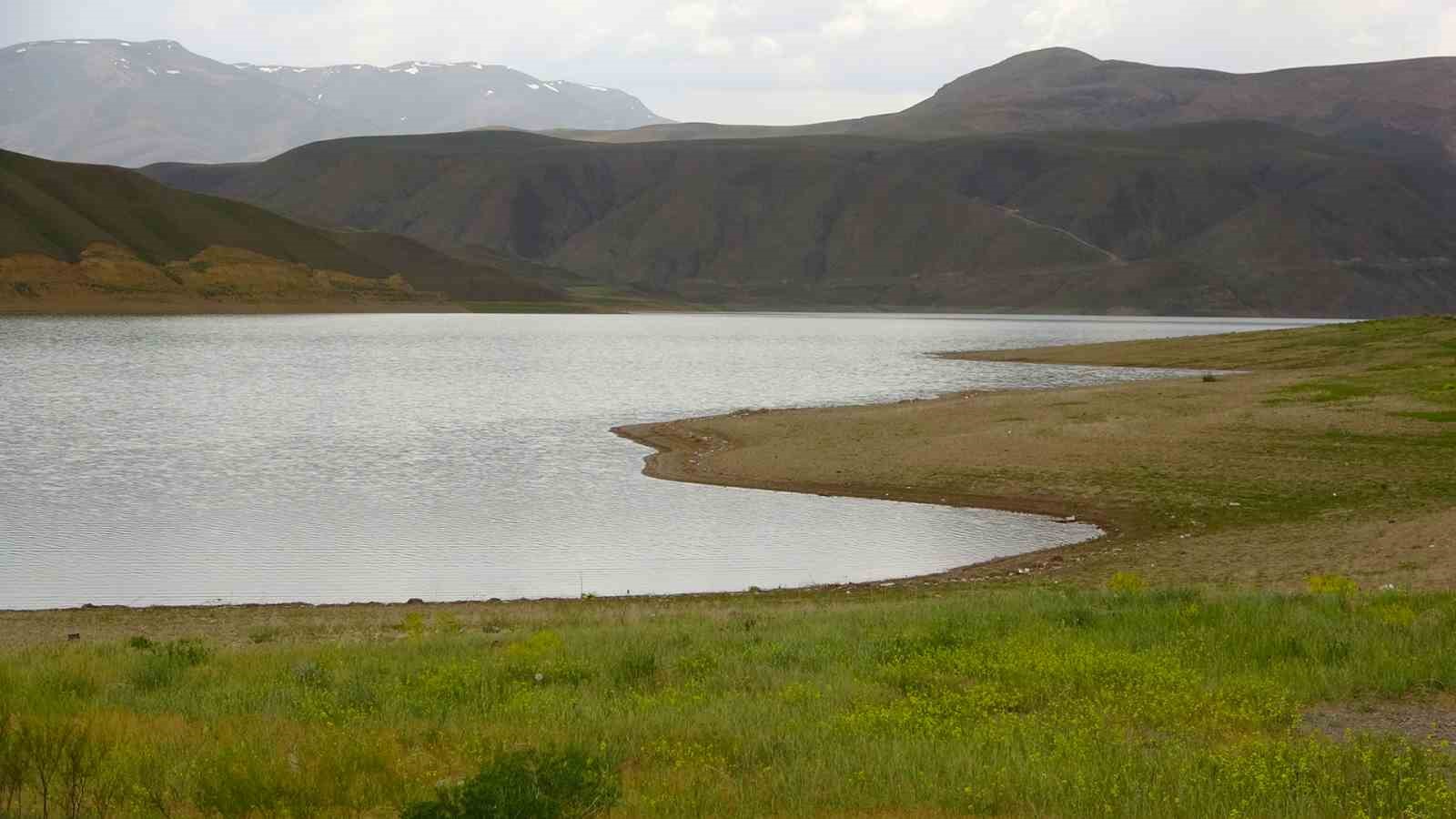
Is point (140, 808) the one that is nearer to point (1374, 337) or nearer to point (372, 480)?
point (372, 480)

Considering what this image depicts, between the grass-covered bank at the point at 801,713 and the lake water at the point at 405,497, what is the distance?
879 cm

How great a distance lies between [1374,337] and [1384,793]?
7296 cm

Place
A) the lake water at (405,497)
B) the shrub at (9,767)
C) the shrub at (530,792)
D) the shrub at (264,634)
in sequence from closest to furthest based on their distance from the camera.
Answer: the shrub at (530,792), the shrub at (9,767), the shrub at (264,634), the lake water at (405,497)

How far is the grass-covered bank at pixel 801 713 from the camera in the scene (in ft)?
26.3

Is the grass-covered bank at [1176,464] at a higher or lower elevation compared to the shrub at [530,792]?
lower

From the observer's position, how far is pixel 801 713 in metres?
10.4

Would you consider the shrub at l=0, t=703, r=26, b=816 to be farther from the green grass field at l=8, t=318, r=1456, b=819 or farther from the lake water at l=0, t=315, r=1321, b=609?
the lake water at l=0, t=315, r=1321, b=609

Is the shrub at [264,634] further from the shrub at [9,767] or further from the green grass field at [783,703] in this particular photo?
the shrub at [9,767]

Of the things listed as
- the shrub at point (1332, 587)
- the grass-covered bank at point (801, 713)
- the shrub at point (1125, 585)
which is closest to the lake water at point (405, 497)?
the shrub at point (1125, 585)

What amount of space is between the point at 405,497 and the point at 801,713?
24.9 metres

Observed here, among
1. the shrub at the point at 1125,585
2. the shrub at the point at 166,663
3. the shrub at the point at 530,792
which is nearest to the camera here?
the shrub at the point at 530,792

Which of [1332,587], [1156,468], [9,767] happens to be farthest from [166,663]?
[1156,468]

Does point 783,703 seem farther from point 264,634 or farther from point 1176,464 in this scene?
point 1176,464

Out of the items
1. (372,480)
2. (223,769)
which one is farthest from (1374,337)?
(223,769)
